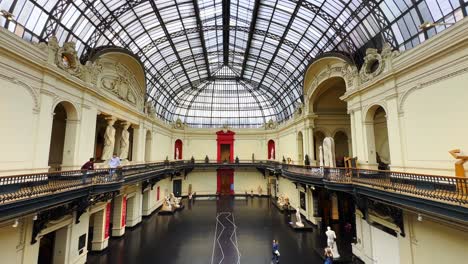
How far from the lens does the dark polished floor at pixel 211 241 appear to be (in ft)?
40.5

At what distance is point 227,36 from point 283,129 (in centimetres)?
1319

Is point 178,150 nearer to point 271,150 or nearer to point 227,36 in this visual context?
point 271,150

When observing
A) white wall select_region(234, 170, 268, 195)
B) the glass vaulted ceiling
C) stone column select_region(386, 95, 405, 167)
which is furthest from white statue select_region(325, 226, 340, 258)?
white wall select_region(234, 170, 268, 195)

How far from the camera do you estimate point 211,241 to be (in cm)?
1487

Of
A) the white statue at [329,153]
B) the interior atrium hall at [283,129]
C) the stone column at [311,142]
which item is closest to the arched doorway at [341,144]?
the interior atrium hall at [283,129]

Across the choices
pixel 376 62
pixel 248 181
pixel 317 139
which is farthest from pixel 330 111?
pixel 248 181

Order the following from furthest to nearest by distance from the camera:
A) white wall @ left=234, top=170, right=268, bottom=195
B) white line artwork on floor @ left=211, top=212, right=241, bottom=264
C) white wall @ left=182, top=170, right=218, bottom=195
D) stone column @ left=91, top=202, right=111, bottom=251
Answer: white wall @ left=234, top=170, right=268, bottom=195, white wall @ left=182, top=170, right=218, bottom=195, stone column @ left=91, top=202, right=111, bottom=251, white line artwork on floor @ left=211, top=212, right=241, bottom=264

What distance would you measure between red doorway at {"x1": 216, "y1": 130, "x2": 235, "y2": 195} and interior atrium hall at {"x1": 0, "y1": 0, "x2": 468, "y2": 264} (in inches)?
184

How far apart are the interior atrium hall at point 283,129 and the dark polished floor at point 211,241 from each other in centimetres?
16

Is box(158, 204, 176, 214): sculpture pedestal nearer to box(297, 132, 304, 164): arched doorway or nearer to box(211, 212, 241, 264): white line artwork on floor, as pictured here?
box(211, 212, 241, 264): white line artwork on floor

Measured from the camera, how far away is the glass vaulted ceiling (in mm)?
9914

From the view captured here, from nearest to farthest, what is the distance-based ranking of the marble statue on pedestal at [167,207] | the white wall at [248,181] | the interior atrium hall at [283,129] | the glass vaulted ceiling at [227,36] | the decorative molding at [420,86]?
the decorative molding at [420,86] → the interior atrium hall at [283,129] → the glass vaulted ceiling at [227,36] → the marble statue on pedestal at [167,207] → the white wall at [248,181]

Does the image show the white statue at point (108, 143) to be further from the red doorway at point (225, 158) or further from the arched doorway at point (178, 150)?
the red doorway at point (225, 158)

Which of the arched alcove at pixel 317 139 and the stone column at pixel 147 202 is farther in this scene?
the arched alcove at pixel 317 139
